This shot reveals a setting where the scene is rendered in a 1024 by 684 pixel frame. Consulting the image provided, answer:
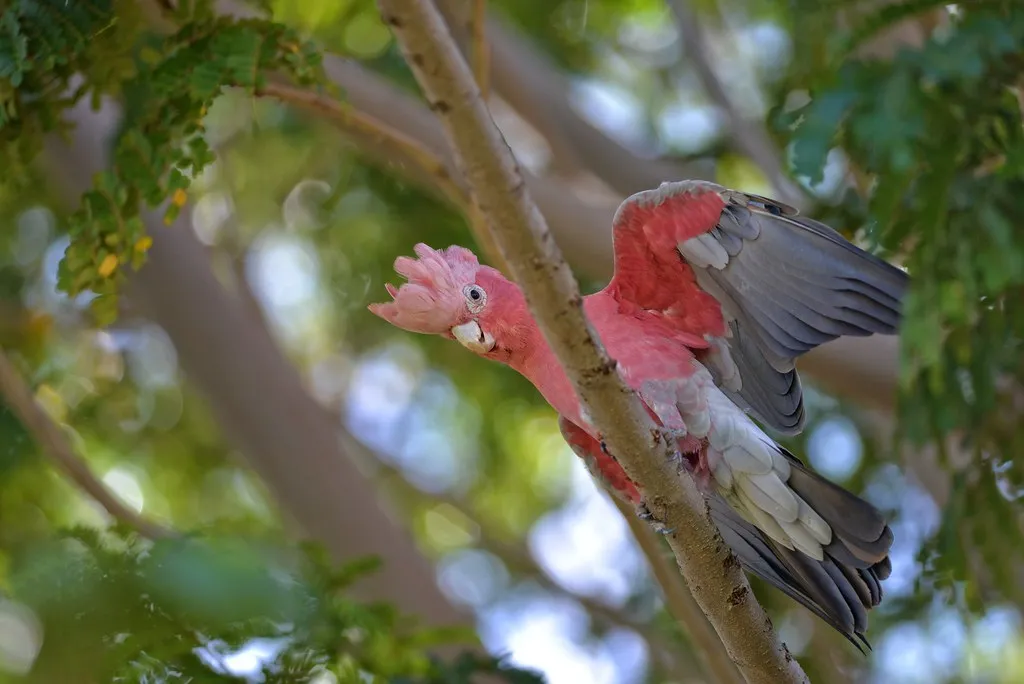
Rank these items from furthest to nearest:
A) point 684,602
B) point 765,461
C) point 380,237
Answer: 1. point 380,237
2. point 684,602
3. point 765,461

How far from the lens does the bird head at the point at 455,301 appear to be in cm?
268

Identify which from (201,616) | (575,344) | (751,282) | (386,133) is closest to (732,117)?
(386,133)

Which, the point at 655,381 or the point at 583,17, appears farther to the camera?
the point at 583,17

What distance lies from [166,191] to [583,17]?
4492mm

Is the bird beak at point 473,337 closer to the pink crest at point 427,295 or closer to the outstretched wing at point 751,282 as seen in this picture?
the pink crest at point 427,295

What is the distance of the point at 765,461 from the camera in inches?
109

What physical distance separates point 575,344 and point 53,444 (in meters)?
2.61

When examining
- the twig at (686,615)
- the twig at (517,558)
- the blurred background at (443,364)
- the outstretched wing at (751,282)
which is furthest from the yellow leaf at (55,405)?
the outstretched wing at (751,282)

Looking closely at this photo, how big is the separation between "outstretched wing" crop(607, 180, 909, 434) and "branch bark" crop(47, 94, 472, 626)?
2746 mm

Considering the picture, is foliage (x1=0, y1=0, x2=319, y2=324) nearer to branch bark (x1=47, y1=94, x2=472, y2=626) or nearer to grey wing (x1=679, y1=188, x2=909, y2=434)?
grey wing (x1=679, y1=188, x2=909, y2=434)

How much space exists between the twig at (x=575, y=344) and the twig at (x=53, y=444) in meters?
2.15

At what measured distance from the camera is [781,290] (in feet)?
9.29

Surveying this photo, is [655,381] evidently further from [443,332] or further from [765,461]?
[443,332]

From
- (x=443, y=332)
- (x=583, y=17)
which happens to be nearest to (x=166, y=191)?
(x=443, y=332)
